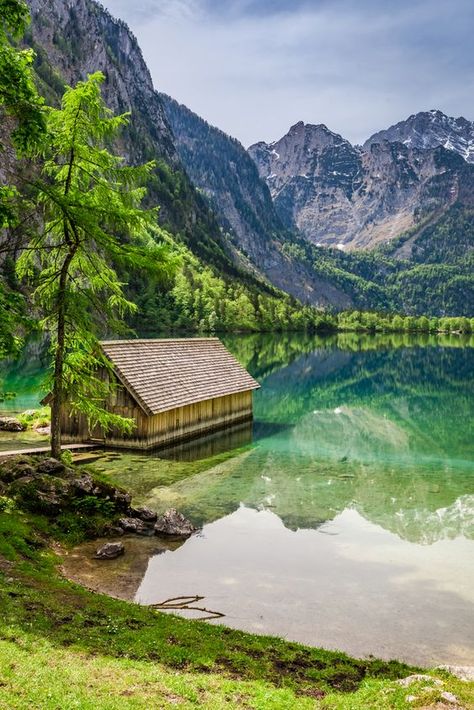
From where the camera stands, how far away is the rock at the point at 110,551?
17.7 meters

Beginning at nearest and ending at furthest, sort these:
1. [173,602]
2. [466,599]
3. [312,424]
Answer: [173,602]
[466,599]
[312,424]

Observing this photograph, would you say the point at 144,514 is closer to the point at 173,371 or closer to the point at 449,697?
the point at 449,697

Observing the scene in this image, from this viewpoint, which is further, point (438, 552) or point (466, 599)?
point (438, 552)

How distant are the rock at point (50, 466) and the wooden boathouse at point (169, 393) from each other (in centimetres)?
712

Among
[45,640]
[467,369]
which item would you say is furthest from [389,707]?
[467,369]

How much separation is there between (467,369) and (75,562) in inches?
3756

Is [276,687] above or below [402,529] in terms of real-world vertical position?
above

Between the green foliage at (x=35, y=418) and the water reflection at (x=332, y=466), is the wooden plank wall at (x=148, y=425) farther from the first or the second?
the green foliage at (x=35, y=418)

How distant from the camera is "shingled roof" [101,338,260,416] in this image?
3266 centimetres

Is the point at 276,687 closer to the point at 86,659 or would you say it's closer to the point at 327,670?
the point at 327,670

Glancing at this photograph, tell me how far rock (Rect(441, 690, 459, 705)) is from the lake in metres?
3.54

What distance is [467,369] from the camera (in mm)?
101938

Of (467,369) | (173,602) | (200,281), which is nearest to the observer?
(173,602)

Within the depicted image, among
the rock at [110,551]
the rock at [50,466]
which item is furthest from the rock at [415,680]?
the rock at [50,466]
